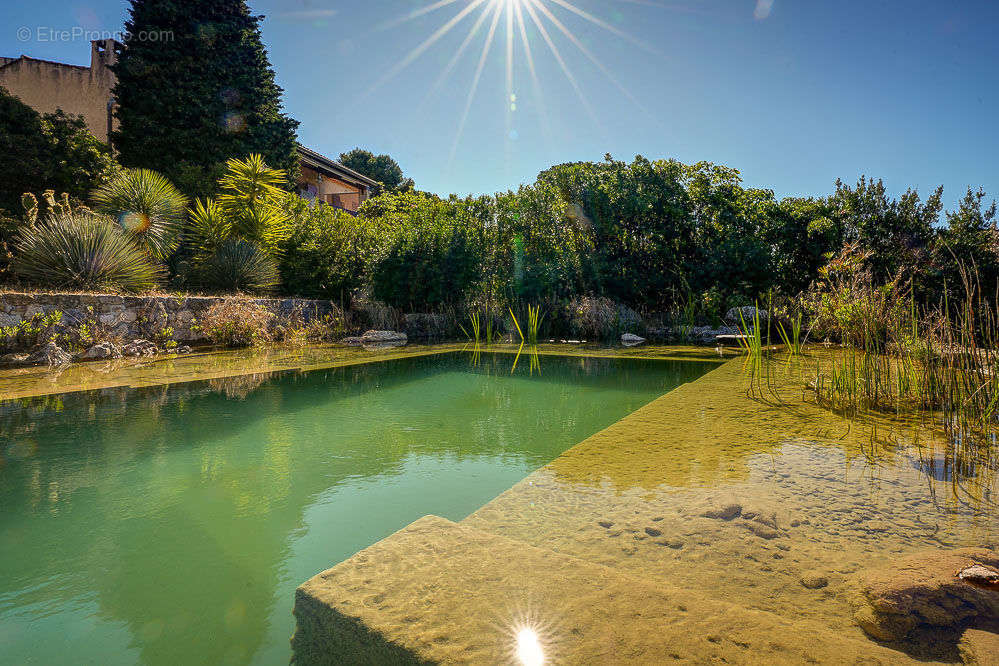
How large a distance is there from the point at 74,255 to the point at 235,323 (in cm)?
210

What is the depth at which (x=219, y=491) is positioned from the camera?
202 centimetres

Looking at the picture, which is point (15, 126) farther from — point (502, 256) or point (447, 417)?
point (447, 417)

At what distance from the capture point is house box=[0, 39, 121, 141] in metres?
15.4

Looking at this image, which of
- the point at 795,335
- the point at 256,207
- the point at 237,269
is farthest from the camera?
the point at 256,207

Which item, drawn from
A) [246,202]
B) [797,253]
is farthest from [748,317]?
[246,202]

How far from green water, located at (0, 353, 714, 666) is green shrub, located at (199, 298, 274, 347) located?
359 centimetres

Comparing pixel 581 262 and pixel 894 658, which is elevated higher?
pixel 581 262

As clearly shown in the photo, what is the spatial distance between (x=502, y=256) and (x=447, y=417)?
7670 mm

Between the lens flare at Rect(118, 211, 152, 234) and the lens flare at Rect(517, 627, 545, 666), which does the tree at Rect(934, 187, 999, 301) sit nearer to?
the lens flare at Rect(517, 627, 545, 666)

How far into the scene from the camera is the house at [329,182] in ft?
61.0

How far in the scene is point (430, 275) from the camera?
9.66 meters

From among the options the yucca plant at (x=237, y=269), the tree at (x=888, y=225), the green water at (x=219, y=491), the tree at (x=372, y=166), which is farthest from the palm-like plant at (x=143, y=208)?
the tree at (x=372, y=166)

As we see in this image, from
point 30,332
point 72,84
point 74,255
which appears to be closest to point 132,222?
point 74,255

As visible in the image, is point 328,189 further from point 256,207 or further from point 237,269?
point 237,269
